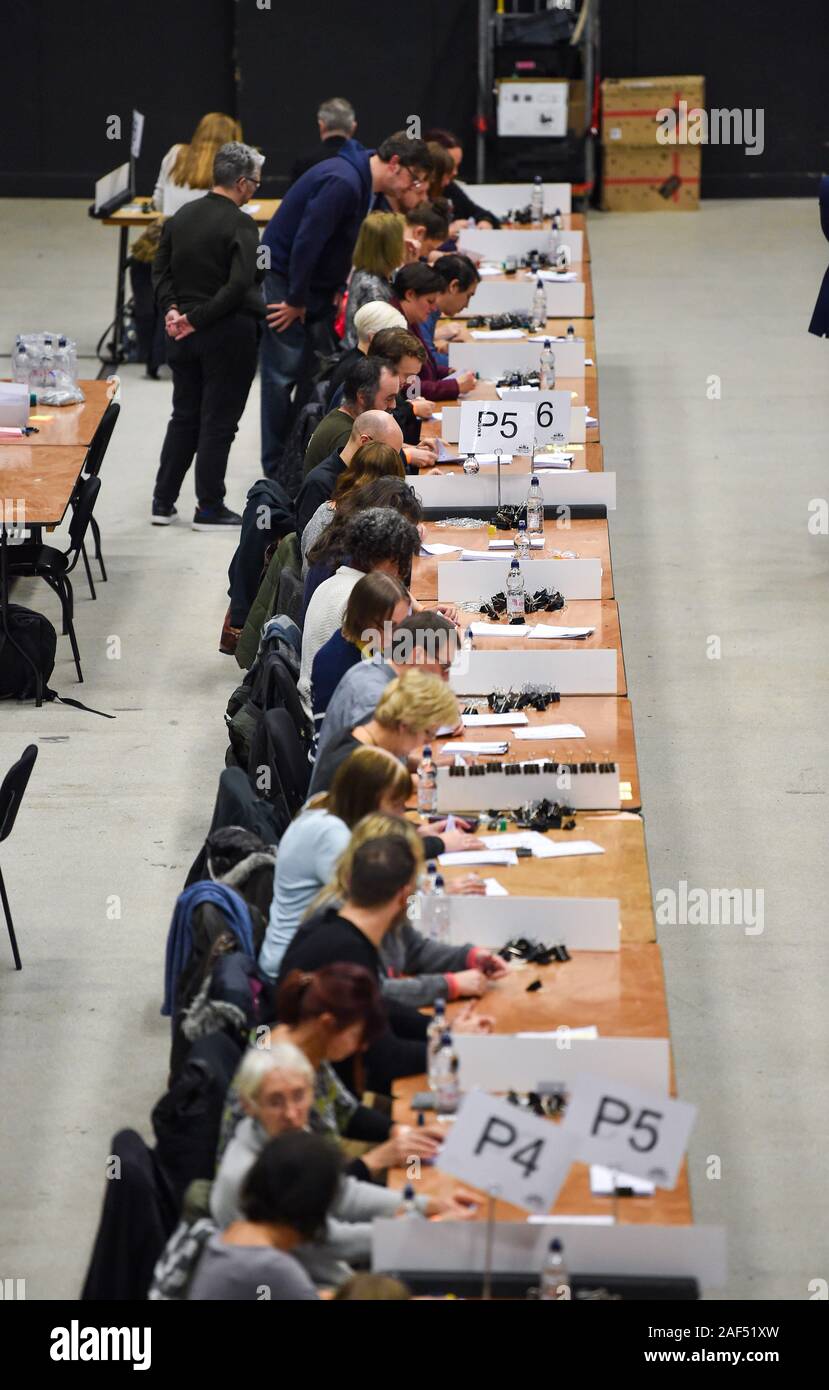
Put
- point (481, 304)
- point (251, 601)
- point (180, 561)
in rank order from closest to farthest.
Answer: point (251, 601), point (180, 561), point (481, 304)

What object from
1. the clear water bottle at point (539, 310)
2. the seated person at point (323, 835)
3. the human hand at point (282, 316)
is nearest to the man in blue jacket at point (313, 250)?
the human hand at point (282, 316)

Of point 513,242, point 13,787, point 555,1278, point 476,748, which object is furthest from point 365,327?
point 555,1278

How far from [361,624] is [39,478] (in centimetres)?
277

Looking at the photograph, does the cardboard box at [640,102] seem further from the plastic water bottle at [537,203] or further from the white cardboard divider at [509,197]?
the plastic water bottle at [537,203]

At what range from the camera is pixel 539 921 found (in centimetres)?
455

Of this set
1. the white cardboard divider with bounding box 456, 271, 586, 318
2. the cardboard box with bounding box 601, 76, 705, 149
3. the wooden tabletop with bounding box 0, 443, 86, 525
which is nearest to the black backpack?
the wooden tabletop with bounding box 0, 443, 86, 525

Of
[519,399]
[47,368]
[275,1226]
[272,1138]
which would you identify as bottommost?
[275,1226]

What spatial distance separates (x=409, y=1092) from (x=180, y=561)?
5.48m

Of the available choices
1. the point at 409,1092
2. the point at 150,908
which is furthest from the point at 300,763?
the point at 409,1092

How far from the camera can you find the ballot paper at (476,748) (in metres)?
5.43

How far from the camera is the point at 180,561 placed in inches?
367

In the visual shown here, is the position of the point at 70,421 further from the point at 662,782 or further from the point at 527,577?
the point at 662,782

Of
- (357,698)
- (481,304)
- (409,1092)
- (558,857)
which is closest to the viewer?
(409,1092)
